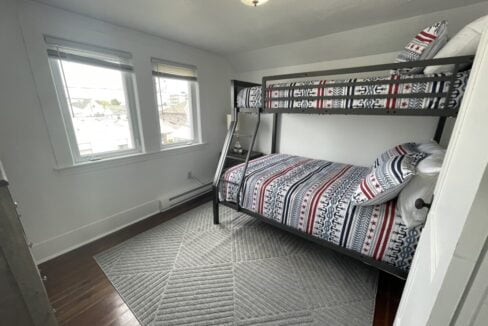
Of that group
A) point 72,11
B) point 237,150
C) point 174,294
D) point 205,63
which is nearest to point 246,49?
point 205,63

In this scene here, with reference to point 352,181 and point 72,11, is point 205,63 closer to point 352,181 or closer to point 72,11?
point 72,11

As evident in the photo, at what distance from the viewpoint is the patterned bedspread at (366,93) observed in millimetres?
1270

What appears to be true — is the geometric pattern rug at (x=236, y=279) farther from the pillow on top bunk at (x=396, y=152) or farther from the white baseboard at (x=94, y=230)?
the pillow on top bunk at (x=396, y=152)

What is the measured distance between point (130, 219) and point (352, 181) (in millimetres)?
2511

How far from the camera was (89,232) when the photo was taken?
79.5 inches

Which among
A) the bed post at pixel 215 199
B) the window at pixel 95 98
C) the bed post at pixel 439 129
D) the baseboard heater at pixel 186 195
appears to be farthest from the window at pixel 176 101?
the bed post at pixel 439 129

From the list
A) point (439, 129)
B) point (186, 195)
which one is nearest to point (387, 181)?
point (439, 129)

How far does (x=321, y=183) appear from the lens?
6.02 ft

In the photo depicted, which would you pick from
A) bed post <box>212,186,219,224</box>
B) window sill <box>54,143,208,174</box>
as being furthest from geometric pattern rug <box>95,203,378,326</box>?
window sill <box>54,143,208,174</box>

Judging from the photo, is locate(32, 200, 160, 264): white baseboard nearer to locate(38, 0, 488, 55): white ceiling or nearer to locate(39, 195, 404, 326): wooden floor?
locate(39, 195, 404, 326): wooden floor

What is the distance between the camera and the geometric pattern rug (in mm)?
1327

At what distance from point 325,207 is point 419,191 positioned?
0.58 m

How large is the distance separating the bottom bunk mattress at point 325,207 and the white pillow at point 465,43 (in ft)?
3.09

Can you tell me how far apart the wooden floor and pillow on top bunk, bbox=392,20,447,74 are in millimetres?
1689
